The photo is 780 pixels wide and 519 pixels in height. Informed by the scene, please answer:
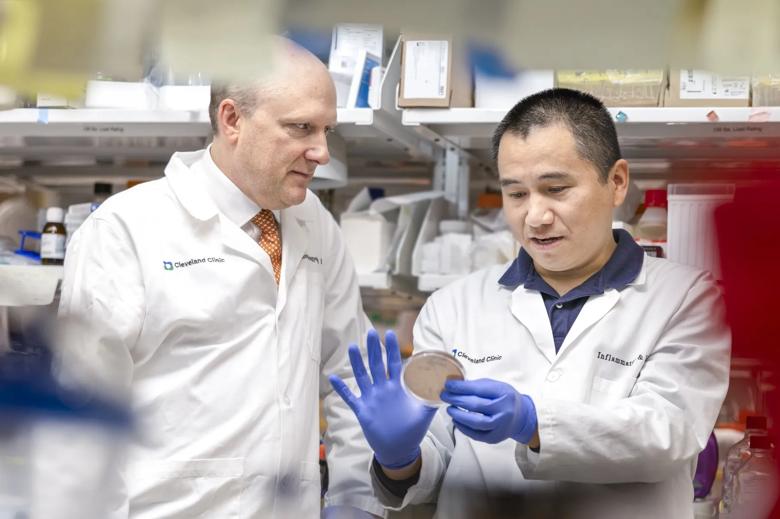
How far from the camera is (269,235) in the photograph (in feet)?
5.79

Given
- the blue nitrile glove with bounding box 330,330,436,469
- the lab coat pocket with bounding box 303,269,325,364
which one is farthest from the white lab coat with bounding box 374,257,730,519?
the lab coat pocket with bounding box 303,269,325,364

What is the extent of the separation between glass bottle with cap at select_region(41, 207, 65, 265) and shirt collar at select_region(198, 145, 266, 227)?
955 mm

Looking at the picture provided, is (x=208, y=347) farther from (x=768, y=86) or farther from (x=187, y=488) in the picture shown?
(x=768, y=86)

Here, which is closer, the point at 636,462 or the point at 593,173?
the point at 636,462

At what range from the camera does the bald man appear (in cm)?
152

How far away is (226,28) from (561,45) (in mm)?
98

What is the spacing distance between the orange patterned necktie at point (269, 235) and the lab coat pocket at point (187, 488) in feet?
1.26

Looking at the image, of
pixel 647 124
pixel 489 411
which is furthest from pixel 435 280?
pixel 489 411

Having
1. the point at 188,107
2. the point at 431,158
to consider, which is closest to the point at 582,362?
the point at 188,107

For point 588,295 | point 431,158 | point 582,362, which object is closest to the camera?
point 582,362

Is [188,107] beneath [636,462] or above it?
above

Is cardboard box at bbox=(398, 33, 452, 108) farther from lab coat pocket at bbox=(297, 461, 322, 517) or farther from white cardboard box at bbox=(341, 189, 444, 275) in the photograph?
lab coat pocket at bbox=(297, 461, 322, 517)

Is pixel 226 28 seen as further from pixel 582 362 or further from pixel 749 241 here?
pixel 582 362

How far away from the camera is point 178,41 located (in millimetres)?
274
